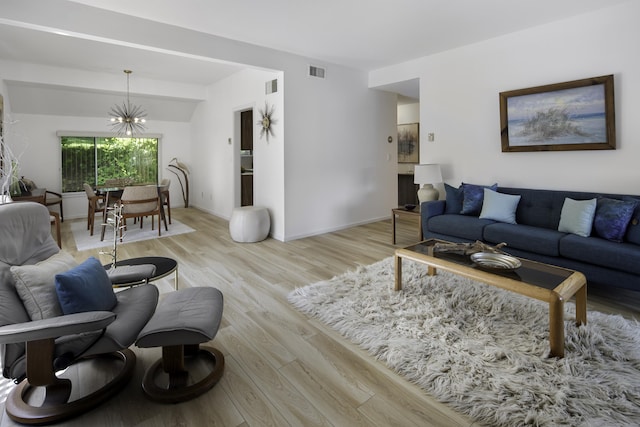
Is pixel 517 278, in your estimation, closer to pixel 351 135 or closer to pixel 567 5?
pixel 567 5

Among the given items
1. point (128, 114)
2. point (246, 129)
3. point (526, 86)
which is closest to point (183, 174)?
point (128, 114)

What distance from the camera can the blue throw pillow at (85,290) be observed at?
1.61 m

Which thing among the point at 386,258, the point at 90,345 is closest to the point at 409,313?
the point at 386,258

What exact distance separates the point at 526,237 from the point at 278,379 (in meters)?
2.70

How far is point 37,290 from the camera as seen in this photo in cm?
158

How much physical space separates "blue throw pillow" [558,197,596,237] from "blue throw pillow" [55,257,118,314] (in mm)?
3792

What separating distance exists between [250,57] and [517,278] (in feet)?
12.8

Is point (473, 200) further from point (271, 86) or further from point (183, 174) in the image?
point (183, 174)

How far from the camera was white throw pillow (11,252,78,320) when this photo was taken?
1.55m

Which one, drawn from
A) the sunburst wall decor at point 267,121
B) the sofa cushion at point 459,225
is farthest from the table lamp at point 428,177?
the sunburst wall decor at point 267,121

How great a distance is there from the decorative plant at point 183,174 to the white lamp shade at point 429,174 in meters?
5.67

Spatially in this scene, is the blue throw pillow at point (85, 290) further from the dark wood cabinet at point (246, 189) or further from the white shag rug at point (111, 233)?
the dark wood cabinet at point (246, 189)

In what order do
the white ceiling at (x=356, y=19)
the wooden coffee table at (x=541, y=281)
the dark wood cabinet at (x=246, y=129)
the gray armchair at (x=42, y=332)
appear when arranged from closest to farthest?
the gray armchair at (x=42, y=332) → the wooden coffee table at (x=541, y=281) → the white ceiling at (x=356, y=19) → the dark wood cabinet at (x=246, y=129)

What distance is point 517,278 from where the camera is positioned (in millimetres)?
2160
